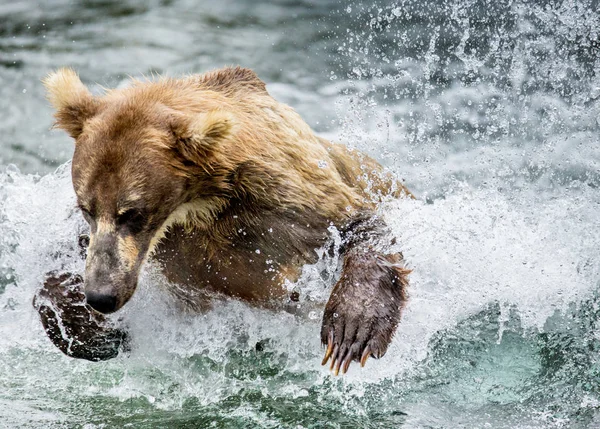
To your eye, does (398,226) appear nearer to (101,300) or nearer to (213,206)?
(213,206)

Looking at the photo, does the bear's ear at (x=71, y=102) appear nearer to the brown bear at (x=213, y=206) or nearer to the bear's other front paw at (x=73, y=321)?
the brown bear at (x=213, y=206)

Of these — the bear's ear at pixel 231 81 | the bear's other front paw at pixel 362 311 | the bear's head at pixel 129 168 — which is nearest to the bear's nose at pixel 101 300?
the bear's head at pixel 129 168

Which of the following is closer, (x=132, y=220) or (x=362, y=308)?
(x=132, y=220)

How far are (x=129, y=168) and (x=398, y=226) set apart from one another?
2253 millimetres

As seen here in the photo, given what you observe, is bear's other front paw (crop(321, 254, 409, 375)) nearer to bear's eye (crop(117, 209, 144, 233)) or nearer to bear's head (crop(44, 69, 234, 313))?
bear's head (crop(44, 69, 234, 313))

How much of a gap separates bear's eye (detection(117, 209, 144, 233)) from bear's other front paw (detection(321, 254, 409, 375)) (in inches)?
50.4

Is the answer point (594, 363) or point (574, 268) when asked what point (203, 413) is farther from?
point (574, 268)

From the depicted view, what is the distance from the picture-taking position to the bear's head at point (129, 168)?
475cm

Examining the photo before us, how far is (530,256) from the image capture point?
7.12 meters

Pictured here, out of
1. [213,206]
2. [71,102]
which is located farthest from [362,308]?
[71,102]

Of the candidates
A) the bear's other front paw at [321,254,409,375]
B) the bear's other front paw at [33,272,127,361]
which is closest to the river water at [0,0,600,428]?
the bear's other front paw at [33,272,127,361]

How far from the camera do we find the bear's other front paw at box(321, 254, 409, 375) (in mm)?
5383

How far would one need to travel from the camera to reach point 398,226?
20.9 ft

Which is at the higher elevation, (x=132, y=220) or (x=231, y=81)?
(x=231, y=81)
